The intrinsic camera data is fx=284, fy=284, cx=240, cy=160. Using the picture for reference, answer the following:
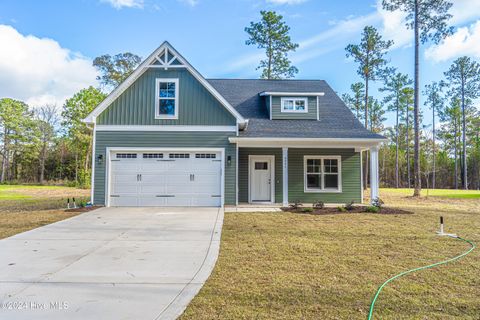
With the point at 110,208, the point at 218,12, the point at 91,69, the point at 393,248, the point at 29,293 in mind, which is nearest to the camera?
the point at 29,293

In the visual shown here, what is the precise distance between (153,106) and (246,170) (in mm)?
4749

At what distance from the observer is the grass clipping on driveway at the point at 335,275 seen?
3.02 m

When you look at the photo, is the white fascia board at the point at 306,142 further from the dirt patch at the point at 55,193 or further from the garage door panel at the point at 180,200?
the dirt patch at the point at 55,193

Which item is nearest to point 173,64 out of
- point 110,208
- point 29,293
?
point 110,208

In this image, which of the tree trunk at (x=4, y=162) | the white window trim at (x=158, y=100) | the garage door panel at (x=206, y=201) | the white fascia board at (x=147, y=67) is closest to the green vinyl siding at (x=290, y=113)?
the white fascia board at (x=147, y=67)

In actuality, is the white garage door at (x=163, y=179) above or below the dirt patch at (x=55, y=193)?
above

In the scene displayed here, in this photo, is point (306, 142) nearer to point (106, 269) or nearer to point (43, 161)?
point (106, 269)

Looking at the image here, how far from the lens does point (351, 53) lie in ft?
Answer: 79.4

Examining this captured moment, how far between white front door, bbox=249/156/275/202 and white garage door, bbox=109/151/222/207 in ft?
6.75

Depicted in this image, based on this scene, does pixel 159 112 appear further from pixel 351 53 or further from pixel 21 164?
pixel 21 164

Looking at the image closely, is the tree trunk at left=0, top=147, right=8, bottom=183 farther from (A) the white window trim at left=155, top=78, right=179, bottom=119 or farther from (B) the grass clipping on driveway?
(B) the grass clipping on driveway

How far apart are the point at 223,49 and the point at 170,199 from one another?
32.0 feet

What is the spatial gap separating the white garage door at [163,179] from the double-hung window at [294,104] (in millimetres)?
4734

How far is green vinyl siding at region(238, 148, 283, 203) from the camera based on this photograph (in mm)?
12641
